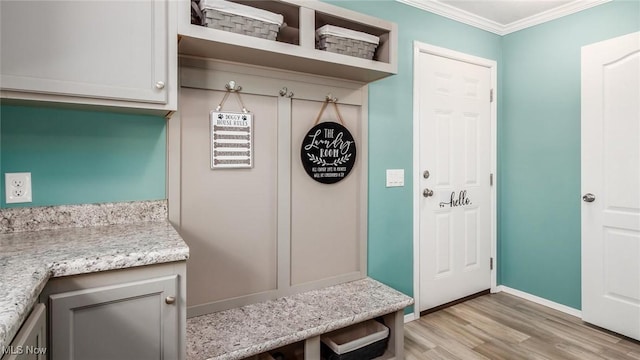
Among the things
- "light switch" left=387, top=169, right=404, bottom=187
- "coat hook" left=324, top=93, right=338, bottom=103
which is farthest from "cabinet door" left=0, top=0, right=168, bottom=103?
"light switch" left=387, top=169, right=404, bottom=187

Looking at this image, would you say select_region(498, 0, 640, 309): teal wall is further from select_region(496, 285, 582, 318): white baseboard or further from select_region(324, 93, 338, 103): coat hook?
select_region(324, 93, 338, 103): coat hook

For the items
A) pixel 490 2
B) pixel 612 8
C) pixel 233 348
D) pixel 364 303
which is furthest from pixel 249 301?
pixel 612 8

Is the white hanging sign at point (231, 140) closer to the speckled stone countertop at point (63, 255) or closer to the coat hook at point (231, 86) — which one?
the coat hook at point (231, 86)

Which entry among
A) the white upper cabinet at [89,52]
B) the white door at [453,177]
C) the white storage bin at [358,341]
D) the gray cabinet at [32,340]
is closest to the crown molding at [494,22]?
the white door at [453,177]

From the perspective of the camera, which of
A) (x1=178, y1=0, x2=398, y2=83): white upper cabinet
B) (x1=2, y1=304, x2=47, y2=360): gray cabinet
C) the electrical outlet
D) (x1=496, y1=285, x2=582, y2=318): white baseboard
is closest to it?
(x1=2, y1=304, x2=47, y2=360): gray cabinet

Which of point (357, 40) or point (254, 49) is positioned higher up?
point (357, 40)

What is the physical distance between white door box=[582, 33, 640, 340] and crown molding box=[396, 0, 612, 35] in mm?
359

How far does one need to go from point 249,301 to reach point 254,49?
1343mm

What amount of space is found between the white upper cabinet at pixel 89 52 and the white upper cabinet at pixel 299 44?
16 centimetres

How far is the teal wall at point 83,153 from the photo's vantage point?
4.67ft

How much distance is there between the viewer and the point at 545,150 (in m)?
2.89

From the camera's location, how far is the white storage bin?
1853 millimetres

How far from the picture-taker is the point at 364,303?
6.41 feet

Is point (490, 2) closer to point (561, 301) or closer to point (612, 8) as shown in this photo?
point (612, 8)
